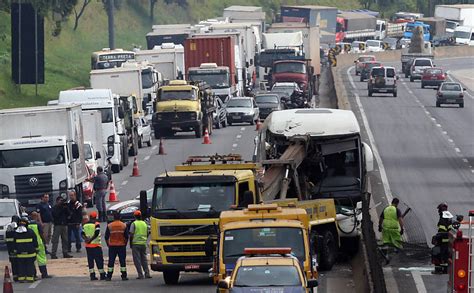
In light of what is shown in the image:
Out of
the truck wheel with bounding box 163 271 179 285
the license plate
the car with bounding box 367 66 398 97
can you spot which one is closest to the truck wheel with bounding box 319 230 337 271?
the license plate

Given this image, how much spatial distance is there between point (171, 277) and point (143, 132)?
117ft

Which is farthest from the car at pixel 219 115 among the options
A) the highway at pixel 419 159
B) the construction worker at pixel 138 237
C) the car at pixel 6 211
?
the construction worker at pixel 138 237

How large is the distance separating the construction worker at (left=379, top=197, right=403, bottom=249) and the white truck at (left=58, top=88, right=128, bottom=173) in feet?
75.9

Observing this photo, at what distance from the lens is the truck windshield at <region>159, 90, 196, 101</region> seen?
63.9 metres

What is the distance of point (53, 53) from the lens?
10100 centimetres

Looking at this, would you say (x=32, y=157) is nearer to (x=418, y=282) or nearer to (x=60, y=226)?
(x=60, y=226)

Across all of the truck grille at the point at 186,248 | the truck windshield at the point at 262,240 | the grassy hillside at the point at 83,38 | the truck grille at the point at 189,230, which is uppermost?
the truck windshield at the point at 262,240

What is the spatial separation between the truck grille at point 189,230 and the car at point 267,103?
45.9 m

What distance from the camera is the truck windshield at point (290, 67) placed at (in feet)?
277

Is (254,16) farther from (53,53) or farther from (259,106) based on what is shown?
(259,106)

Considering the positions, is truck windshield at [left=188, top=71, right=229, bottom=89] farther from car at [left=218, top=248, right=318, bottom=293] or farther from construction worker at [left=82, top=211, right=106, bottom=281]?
car at [left=218, top=248, right=318, bottom=293]

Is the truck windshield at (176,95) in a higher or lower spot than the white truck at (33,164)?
lower

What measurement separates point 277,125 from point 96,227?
6.30 metres

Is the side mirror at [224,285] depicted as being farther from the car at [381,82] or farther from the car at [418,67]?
the car at [418,67]
